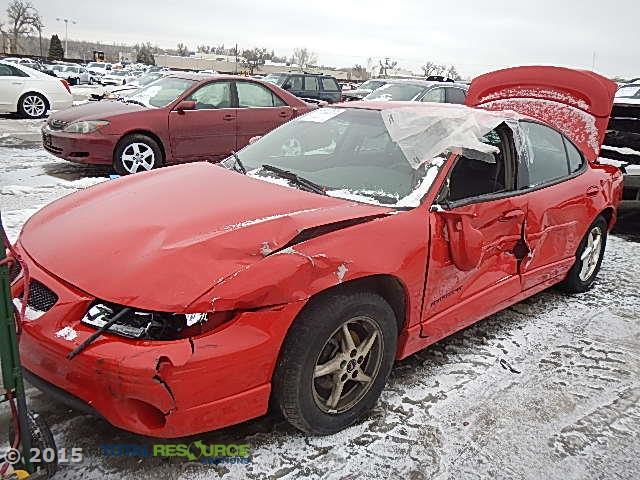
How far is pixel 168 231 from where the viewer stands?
2408 mm

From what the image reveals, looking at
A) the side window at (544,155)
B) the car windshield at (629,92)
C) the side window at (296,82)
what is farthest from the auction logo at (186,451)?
the side window at (296,82)

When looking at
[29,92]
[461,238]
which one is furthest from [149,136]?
[29,92]

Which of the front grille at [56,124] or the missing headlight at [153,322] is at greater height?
the front grille at [56,124]

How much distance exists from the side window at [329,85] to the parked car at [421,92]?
4666 mm

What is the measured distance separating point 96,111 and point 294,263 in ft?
20.6

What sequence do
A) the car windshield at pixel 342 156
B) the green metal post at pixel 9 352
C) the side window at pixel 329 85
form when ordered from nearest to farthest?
the green metal post at pixel 9 352, the car windshield at pixel 342 156, the side window at pixel 329 85

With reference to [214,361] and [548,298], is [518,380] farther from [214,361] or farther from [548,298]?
[214,361]

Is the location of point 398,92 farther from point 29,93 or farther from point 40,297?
point 40,297

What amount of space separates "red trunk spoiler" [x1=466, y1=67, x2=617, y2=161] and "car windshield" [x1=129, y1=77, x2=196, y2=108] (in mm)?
4398

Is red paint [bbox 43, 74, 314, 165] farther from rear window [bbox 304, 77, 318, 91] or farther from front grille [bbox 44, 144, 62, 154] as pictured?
rear window [bbox 304, 77, 318, 91]

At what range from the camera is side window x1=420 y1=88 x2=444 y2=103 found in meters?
A: 12.0

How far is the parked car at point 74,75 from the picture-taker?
3441 cm

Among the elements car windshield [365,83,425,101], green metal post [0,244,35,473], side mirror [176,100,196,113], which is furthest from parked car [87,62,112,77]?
green metal post [0,244,35,473]

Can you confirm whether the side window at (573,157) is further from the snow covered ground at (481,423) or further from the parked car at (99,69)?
the parked car at (99,69)
